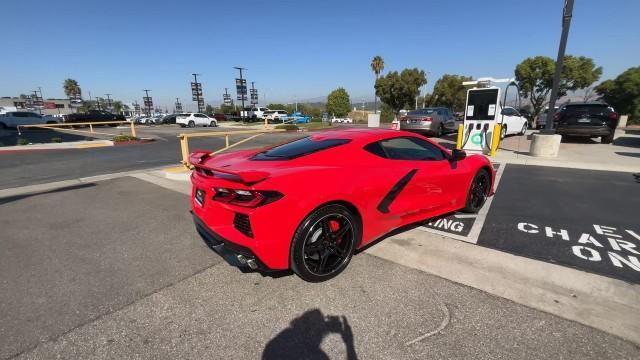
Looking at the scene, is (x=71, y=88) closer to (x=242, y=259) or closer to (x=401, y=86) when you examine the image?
(x=401, y=86)

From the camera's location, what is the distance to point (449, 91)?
187ft

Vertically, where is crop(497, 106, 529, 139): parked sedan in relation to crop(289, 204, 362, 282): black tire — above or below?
above

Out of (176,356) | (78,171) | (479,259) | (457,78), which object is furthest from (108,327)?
(457,78)

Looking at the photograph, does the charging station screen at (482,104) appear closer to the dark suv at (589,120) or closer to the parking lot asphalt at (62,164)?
the dark suv at (589,120)

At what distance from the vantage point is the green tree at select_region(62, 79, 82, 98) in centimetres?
8662

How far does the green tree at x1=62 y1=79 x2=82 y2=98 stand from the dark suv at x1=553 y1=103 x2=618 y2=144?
112852 millimetres

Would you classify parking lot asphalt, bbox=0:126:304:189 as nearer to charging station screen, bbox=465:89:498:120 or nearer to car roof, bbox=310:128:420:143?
car roof, bbox=310:128:420:143

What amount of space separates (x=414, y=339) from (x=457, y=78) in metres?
63.4

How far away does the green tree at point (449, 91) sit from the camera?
56775mm

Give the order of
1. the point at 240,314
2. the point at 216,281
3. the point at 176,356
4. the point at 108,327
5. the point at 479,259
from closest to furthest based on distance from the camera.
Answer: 1. the point at 176,356
2. the point at 108,327
3. the point at 240,314
4. the point at 216,281
5. the point at 479,259

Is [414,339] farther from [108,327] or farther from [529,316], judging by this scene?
[108,327]

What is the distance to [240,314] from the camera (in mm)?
2436

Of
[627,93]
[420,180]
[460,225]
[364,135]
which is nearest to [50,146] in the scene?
[364,135]

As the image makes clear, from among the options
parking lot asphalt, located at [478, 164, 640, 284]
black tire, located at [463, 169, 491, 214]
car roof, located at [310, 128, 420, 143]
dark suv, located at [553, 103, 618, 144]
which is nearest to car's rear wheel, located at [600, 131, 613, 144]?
dark suv, located at [553, 103, 618, 144]
